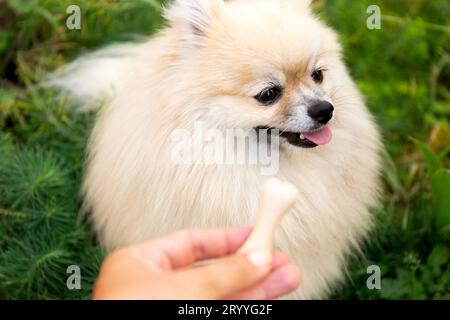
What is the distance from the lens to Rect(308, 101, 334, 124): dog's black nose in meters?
1.62

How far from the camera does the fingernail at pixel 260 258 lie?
118 centimetres

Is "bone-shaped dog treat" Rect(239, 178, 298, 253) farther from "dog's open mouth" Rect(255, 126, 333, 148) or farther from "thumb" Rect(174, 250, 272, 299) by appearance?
"dog's open mouth" Rect(255, 126, 333, 148)

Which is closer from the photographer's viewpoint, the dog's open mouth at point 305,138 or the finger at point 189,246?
the finger at point 189,246

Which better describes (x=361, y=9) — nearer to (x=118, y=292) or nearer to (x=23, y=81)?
(x=23, y=81)

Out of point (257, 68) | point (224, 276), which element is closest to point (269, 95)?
point (257, 68)

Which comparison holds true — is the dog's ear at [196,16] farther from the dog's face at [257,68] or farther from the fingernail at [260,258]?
the fingernail at [260,258]

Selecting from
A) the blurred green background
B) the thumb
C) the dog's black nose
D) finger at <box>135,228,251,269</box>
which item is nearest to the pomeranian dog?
the dog's black nose

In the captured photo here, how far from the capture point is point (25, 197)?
206cm

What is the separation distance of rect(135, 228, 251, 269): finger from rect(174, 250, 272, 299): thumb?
10 cm

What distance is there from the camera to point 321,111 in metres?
1.62

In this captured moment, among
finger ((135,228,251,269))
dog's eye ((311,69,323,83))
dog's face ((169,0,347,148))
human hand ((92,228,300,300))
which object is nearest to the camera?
human hand ((92,228,300,300))

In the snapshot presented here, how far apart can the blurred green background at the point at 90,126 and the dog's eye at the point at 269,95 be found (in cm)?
71

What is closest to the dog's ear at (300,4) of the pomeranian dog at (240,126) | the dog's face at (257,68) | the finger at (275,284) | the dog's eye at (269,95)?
the pomeranian dog at (240,126)

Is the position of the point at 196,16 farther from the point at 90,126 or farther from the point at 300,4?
the point at 90,126
